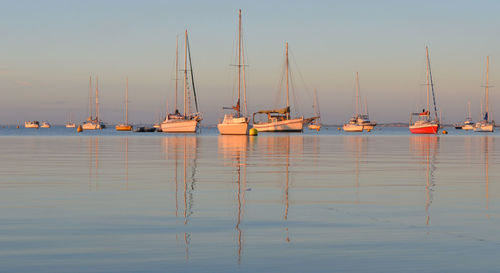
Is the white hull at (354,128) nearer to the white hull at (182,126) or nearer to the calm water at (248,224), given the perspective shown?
the white hull at (182,126)

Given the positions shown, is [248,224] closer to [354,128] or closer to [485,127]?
[354,128]

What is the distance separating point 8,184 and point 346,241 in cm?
1253

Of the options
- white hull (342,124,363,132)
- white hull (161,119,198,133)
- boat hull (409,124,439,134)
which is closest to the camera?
white hull (161,119,198,133)

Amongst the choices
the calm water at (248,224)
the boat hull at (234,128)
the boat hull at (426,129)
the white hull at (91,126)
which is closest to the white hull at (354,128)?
the boat hull at (426,129)

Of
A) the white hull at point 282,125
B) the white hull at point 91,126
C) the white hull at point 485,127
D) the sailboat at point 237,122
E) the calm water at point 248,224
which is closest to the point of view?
the calm water at point 248,224

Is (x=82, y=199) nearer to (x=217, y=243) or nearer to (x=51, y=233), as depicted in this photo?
(x=51, y=233)

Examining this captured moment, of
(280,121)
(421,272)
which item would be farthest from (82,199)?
(280,121)

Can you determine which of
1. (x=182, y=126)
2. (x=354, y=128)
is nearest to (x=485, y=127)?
(x=354, y=128)

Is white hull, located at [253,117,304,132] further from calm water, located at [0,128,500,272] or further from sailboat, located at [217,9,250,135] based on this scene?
calm water, located at [0,128,500,272]

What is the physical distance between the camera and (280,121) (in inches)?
5079

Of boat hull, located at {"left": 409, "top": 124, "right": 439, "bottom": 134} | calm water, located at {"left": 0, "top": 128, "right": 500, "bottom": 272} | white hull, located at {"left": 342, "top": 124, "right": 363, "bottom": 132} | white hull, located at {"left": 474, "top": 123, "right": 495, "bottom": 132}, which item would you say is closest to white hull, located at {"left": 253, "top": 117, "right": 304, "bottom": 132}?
boat hull, located at {"left": 409, "top": 124, "right": 439, "bottom": 134}

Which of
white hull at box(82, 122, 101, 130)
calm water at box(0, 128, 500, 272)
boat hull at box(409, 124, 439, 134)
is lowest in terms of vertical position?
white hull at box(82, 122, 101, 130)

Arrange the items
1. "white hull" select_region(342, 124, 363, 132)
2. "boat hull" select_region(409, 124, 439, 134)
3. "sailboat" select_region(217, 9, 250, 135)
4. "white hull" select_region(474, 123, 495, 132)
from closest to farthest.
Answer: "sailboat" select_region(217, 9, 250, 135) < "boat hull" select_region(409, 124, 439, 134) < "white hull" select_region(342, 124, 363, 132) < "white hull" select_region(474, 123, 495, 132)

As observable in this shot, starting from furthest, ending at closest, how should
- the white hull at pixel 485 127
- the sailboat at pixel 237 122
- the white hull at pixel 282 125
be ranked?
the white hull at pixel 485 127, the white hull at pixel 282 125, the sailboat at pixel 237 122
